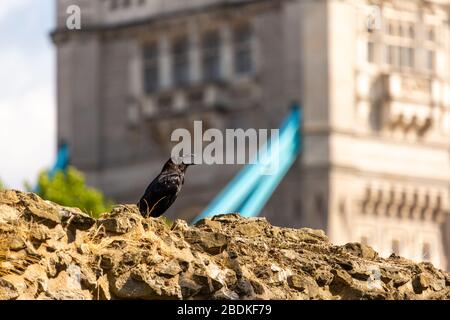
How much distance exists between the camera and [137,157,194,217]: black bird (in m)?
37.7

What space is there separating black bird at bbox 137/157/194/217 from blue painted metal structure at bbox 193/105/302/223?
75553 millimetres

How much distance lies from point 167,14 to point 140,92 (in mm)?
3971

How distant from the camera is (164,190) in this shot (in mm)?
38188

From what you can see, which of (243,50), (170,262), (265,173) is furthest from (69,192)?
(170,262)

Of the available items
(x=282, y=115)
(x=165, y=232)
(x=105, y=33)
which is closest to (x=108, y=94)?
(x=105, y=33)

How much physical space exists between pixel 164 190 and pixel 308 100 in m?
81.5

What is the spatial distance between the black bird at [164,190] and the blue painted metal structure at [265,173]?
7555 cm

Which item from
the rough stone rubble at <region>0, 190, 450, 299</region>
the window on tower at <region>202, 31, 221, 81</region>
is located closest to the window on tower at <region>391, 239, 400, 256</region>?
the window on tower at <region>202, 31, 221, 81</region>

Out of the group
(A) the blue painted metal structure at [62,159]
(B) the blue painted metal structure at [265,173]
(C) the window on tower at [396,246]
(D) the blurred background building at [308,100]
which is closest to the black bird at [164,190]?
(B) the blue painted metal structure at [265,173]

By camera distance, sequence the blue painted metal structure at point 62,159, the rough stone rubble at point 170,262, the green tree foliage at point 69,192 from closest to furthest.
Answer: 1. the rough stone rubble at point 170,262
2. the green tree foliage at point 69,192
3. the blue painted metal structure at point 62,159

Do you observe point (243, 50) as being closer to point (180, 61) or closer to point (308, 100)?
point (180, 61)

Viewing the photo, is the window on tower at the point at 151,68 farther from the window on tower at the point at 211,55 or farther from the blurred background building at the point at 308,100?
the window on tower at the point at 211,55

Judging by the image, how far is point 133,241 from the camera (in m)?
34.2

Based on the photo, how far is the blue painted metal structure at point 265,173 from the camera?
115 m
